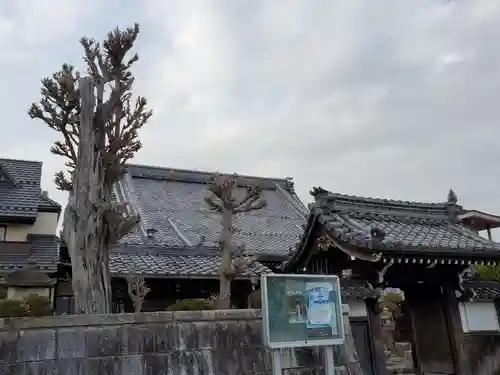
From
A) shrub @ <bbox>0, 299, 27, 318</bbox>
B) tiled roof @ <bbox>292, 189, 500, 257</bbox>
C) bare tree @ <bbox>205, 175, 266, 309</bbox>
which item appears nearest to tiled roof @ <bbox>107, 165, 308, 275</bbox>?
tiled roof @ <bbox>292, 189, 500, 257</bbox>

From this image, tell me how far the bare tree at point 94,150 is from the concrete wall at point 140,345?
2.54 feet

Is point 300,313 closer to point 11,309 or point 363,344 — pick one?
point 363,344

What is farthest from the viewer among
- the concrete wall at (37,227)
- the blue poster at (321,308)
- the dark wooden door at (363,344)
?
the concrete wall at (37,227)

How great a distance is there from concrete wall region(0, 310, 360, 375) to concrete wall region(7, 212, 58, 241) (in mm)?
7830

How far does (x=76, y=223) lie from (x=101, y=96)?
1.99 metres

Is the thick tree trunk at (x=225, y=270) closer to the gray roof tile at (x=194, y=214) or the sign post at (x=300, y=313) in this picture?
the sign post at (x=300, y=313)

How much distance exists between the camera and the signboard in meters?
5.12

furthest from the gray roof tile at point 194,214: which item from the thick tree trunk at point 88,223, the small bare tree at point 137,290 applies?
the thick tree trunk at point 88,223

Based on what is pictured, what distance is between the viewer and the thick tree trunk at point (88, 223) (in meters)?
5.95

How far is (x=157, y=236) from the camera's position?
46.4 feet

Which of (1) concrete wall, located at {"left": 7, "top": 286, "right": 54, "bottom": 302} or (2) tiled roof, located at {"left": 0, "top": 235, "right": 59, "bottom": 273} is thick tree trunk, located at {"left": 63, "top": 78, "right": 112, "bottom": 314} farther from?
(2) tiled roof, located at {"left": 0, "top": 235, "right": 59, "bottom": 273}

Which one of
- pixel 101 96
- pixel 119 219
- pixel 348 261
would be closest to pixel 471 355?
pixel 348 261

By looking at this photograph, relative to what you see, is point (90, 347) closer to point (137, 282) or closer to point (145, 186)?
point (137, 282)

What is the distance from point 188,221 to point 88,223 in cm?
1018
